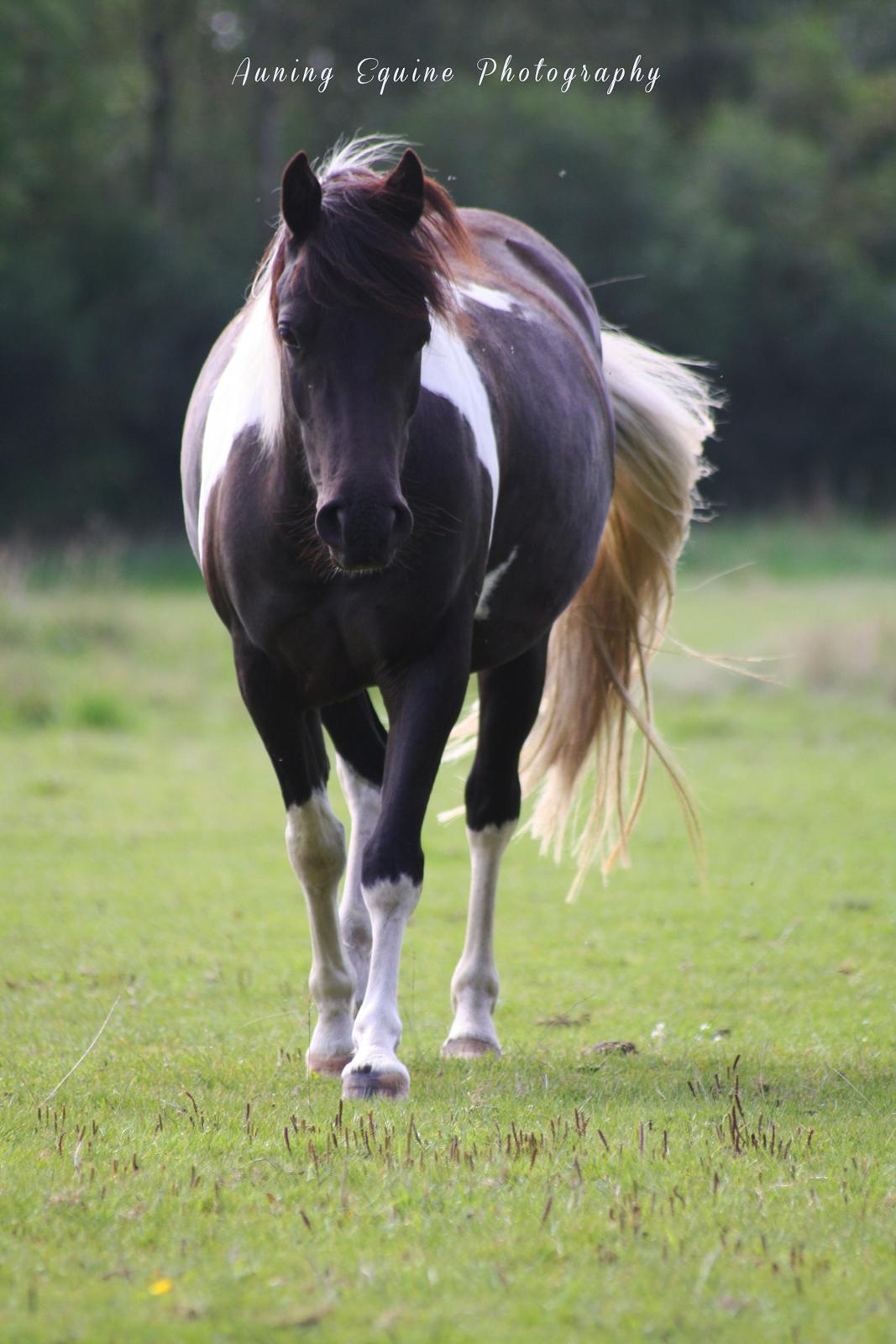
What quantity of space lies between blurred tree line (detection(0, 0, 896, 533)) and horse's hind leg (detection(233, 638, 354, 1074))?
25322mm

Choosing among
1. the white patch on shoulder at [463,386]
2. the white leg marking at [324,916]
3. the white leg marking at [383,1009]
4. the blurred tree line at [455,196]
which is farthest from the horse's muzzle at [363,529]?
the blurred tree line at [455,196]

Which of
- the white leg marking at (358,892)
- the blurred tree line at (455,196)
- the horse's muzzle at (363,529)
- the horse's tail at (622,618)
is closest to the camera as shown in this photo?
the horse's muzzle at (363,529)

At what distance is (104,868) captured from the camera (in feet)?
26.8

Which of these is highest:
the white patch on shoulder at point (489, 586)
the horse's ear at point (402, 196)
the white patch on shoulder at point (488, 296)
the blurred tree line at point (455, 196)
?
the horse's ear at point (402, 196)

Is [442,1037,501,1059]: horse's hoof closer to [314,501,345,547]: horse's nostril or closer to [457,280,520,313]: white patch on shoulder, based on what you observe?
[314,501,345,547]: horse's nostril

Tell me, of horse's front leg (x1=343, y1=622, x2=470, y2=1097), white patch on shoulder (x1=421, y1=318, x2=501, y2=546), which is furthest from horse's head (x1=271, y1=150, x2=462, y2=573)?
horse's front leg (x1=343, y1=622, x2=470, y2=1097)

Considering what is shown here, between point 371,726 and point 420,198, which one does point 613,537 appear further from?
point 420,198

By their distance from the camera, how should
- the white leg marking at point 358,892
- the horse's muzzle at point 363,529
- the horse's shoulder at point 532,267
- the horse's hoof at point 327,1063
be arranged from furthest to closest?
the horse's shoulder at point 532,267
the white leg marking at point 358,892
the horse's hoof at point 327,1063
the horse's muzzle at point 363,529

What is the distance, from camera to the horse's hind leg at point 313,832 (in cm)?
427

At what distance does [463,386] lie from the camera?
4.27 m

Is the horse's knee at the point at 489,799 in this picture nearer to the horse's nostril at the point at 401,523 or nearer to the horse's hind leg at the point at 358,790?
the horse's hind leg at the point at 358,790

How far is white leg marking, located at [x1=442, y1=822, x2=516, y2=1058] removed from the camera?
4707 mm

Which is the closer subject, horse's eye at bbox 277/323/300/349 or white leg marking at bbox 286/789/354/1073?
horse's eye at bbox 277/323/300/349

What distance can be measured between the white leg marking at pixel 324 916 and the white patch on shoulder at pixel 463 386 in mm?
917
